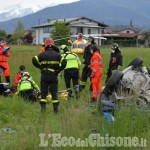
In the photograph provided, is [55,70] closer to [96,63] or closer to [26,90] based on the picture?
[26,90]

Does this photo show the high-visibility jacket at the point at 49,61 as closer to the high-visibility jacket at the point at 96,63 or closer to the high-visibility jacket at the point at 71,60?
the high-visibility jacket at the point at 71,60

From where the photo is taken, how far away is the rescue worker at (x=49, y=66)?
29.1ft

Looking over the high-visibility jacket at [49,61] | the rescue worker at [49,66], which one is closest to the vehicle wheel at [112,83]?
the rescue worker at [49,66]

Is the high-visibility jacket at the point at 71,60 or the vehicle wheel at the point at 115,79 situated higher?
the high-visibility jacket at the point at 71,60

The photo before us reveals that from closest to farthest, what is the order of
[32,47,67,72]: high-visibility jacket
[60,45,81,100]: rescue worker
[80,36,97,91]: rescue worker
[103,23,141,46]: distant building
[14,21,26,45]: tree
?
[32,47,67,72]: high-visibility jacket, [60,45,81,100]: rescue worker, [80,36,97,91]: rescue worker, [103,23,141,46]: distant building, [14,21,26,45]: tree

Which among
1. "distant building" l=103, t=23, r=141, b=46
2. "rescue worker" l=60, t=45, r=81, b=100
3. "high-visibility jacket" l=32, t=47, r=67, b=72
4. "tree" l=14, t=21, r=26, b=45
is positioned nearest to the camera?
"high-visibility jacket" l=32, t=47, r=67, b=72

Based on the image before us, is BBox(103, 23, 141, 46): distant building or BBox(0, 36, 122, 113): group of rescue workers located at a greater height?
BBox(103, 23, 141, 46): distant building

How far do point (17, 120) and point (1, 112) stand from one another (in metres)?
0.60

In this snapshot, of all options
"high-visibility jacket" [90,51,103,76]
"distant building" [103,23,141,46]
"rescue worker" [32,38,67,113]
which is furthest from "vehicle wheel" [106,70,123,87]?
"distant building" [103,23,141,46]

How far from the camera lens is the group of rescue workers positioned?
892cm

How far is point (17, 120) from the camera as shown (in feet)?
27.3

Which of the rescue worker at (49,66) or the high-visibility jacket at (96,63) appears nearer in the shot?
Result: the rescue worker at (49,66)

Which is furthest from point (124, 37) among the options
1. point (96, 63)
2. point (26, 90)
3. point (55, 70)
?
point (55, 70)

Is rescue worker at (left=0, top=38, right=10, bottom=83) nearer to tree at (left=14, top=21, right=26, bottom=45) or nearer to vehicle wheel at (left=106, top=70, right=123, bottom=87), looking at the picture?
vehicle wheel at (left=106, top=70, right=123, bottom=87)
